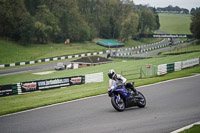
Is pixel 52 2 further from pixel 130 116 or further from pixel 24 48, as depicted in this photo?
pixel 130 116

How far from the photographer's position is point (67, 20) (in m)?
96.1

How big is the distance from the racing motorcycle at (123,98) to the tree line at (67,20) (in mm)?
67828

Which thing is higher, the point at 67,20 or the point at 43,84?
the point at 67,20

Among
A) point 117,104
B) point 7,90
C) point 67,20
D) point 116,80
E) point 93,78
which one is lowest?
point 93,78

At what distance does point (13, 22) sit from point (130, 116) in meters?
73.4

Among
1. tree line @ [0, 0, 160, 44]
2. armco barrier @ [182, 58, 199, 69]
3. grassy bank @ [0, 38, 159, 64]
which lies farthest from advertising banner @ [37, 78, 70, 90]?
tree line @ [0, 0, 160, 44]

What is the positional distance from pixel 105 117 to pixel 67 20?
3446 inches

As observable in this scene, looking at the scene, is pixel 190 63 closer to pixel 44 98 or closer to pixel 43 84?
pixel 43 84

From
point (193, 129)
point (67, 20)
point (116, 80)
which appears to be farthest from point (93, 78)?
point (67, 20)

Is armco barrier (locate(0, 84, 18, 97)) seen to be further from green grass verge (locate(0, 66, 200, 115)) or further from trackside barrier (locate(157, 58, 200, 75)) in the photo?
trackside barrier (locate(157, 58, 200, 75))

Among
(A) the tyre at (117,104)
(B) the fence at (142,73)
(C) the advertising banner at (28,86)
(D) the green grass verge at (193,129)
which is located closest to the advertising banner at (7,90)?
(C) the advertising banner at (28,86)

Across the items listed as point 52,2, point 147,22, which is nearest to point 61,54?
point 52,2

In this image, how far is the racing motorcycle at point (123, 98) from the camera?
11.9 m

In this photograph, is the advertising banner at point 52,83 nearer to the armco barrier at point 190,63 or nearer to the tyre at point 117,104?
the armco barrier at point 190,63
